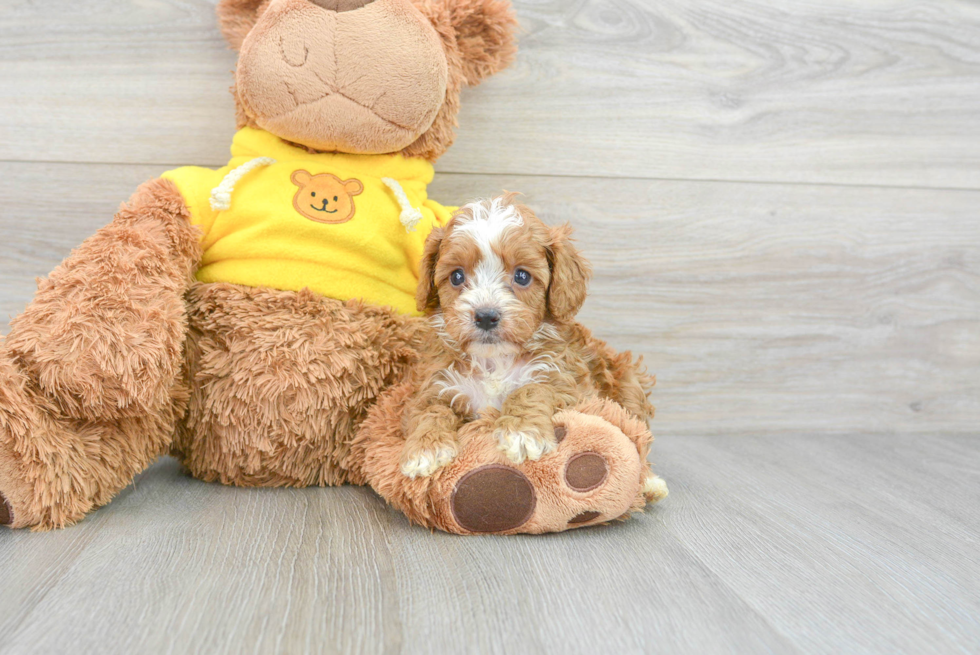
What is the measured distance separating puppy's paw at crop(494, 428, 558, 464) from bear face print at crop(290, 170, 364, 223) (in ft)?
1.81

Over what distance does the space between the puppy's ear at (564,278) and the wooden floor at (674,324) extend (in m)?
0.38

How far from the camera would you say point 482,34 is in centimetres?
148

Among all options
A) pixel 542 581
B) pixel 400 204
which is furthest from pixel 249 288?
pixel 542 581

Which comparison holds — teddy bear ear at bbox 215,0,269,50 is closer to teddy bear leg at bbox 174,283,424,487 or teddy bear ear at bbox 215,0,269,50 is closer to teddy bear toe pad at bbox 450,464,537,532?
teddy bear leg at bbox 174,283,424,487

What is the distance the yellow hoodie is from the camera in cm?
138

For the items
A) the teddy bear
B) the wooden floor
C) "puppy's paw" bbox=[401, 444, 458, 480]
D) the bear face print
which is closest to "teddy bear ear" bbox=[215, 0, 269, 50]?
the teddy bear

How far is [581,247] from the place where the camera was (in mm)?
1812

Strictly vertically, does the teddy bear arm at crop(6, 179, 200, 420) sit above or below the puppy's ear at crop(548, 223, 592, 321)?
below

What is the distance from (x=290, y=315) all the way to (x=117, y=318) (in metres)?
0.29

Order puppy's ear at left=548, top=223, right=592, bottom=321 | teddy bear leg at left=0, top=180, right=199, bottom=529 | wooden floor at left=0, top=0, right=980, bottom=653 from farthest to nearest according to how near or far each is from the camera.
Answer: puppy's ear at left=548, top=223, right=592, bottom=321 → teddy bear leg at left=0, top=180, right=199, bottom=529 → wooden floor at left=0, top=0, right=980, bottom=653

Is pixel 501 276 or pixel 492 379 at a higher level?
pixel 501 276

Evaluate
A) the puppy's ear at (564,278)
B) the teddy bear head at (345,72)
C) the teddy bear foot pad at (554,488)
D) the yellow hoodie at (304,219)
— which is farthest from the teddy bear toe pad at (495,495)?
the teddy bear head at (345,72)

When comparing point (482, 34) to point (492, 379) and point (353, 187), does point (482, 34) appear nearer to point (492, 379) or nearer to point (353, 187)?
point (353, 187)

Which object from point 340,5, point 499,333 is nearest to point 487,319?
point 499,333
